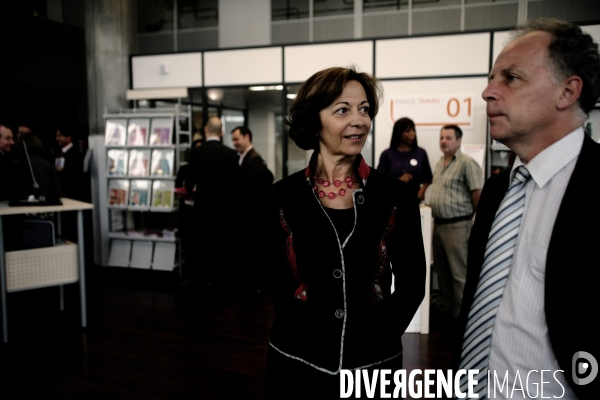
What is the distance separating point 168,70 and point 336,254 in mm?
5916

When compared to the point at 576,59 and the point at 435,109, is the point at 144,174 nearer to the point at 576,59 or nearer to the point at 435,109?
the point at 435,109

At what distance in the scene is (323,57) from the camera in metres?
6.00

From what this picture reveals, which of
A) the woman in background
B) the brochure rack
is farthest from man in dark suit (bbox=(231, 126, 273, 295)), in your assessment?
the woman in background

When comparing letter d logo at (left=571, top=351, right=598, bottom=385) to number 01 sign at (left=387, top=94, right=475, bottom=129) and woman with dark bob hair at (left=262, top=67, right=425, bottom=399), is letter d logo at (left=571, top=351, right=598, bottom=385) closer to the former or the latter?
woman with dark bob hair at (left=262, top=67, right=425, bottom=399)

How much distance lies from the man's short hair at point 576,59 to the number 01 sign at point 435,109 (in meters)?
4.59

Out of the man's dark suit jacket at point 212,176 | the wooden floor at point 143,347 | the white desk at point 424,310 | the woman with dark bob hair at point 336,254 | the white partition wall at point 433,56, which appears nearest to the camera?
the woman with dark bob hair at point 336,254

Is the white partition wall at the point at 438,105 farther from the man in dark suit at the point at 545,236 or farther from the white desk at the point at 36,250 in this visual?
the man in dark suit at the point at 545,236

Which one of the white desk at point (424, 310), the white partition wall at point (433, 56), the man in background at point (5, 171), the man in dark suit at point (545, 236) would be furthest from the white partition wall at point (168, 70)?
the man in dark suit at point (545, 236)

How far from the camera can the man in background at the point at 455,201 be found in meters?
3.94

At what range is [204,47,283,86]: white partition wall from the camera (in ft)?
20.4

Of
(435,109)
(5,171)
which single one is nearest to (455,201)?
(435,109)

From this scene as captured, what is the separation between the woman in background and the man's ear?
3.47 meters

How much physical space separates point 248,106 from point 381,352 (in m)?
6.77

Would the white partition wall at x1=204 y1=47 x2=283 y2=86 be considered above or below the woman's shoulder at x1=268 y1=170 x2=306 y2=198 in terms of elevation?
above
